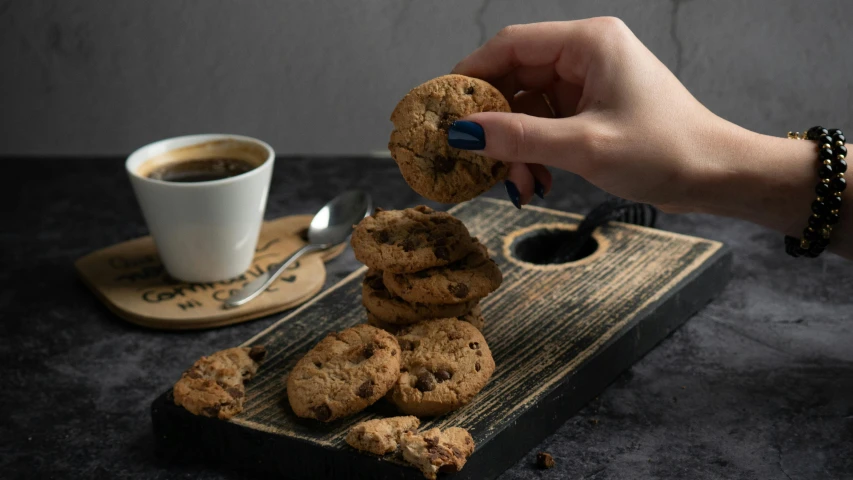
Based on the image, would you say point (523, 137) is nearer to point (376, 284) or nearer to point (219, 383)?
point (376, 284)

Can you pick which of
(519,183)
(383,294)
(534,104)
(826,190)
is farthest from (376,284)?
(826,190)

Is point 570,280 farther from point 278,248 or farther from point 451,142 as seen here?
point 278,248

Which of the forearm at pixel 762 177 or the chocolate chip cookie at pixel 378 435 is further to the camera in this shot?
the forearm at pixel 762 177

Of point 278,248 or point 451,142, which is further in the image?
point 278,248

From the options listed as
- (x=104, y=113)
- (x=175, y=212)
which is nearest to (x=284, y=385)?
(x=175, y=212)

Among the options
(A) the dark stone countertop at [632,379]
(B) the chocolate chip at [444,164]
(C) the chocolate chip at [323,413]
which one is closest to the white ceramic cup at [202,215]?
(A) the dark stone countertop at [632,379]

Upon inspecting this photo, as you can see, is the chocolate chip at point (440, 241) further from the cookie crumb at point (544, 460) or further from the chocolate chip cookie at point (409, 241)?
the cookie crumb at point (544, 460)

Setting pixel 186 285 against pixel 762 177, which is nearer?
pixel 762 177
